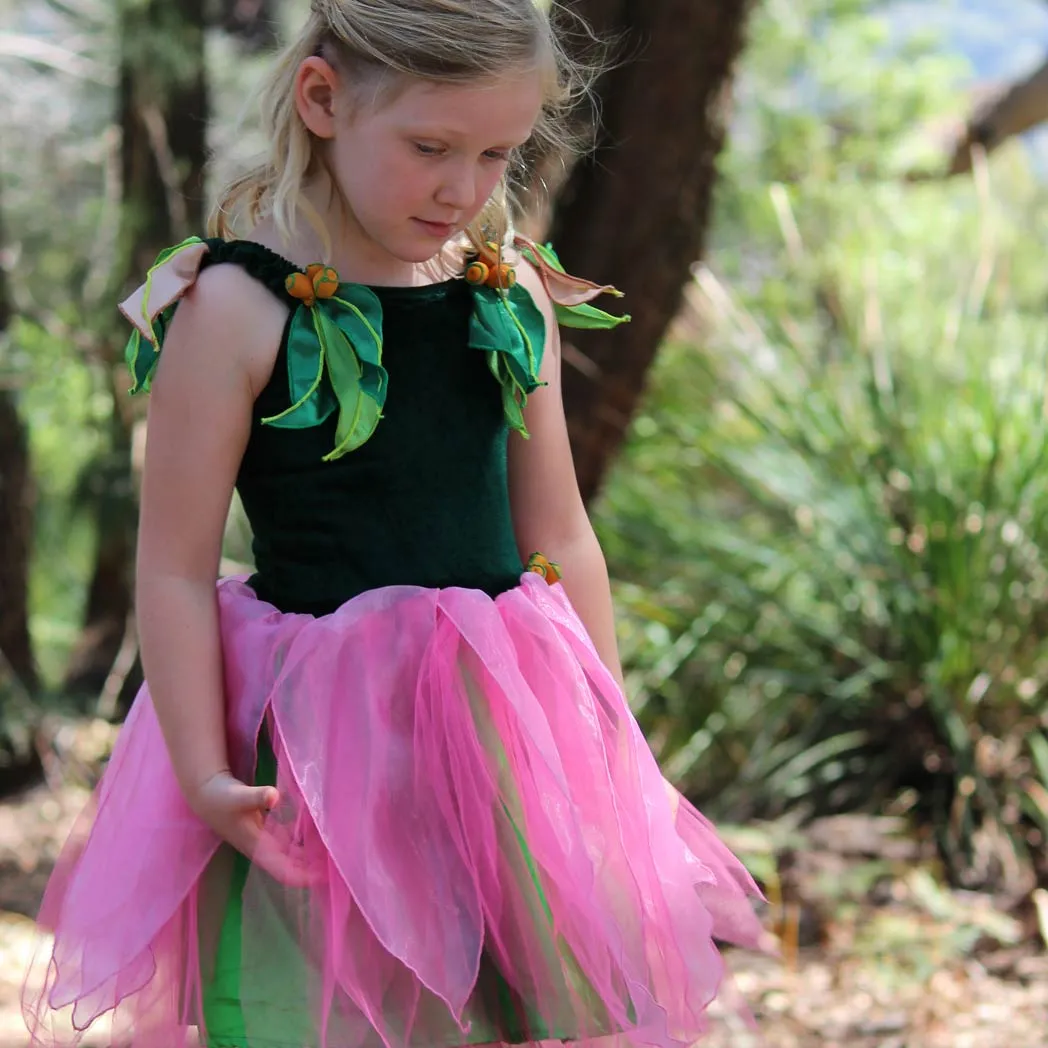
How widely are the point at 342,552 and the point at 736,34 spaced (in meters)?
1.84

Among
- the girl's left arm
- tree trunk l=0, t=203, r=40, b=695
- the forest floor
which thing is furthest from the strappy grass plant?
the girl's left arm

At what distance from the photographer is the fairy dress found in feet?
4.11

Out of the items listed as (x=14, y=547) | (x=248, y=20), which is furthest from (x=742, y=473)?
(x=248, y=20)

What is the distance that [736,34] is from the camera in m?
2.78

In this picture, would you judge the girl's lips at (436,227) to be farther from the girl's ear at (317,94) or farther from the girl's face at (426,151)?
the girl's ear at (317,94)

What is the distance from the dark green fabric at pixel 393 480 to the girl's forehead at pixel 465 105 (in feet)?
0.60

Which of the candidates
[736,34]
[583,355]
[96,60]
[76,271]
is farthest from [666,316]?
[96,60]

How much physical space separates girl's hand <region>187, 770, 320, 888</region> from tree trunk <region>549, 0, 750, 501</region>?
169 centimetres

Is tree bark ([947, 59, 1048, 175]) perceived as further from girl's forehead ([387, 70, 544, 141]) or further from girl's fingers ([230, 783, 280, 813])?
girl's fingers ([230, 783, 280, 813])

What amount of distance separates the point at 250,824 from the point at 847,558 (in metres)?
2.93

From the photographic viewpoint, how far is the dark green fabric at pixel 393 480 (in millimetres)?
1359

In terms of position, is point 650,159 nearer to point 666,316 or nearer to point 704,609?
point 666,316

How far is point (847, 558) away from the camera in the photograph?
3.93m

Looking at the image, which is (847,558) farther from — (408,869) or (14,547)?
(408,869)
